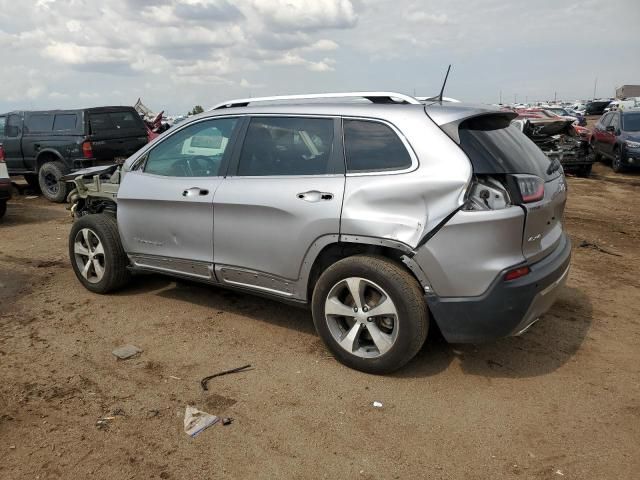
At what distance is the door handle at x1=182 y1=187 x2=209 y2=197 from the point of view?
4.14 m

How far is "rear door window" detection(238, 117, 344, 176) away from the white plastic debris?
65.3 inches

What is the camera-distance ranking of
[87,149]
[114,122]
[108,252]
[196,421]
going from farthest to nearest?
1. [114,122]
2. [87,149]
3. [108,252]
4. [196,421]

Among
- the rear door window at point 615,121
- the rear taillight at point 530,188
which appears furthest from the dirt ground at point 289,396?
the rear door window at point 615,121

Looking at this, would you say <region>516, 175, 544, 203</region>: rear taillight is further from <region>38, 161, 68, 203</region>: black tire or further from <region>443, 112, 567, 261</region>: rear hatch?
<region>38, 161, 68, 203</region>: black tire

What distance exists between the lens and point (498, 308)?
315 centimetres

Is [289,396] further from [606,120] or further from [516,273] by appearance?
[606,120]

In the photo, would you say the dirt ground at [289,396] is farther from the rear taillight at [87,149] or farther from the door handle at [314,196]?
the rear taillight at [87,149]

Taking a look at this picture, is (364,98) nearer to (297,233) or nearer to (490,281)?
(297,233)

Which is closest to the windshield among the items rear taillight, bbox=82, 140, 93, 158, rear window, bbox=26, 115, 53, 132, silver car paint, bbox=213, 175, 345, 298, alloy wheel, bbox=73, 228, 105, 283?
rear taillight, bbox=82, 140, 93, 158

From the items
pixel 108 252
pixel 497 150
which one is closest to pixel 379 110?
pixel 497 150

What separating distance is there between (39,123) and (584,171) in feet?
42.2

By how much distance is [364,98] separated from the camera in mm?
3814

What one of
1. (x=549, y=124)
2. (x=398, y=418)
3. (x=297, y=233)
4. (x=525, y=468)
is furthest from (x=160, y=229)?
(x=549, y=124)

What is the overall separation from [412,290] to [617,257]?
4.27 meters
